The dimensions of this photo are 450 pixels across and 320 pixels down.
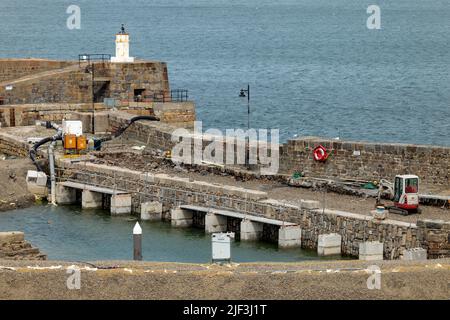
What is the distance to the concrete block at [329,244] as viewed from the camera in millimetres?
35062

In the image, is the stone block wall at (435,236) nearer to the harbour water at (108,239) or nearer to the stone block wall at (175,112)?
the harbour water at (108,239)

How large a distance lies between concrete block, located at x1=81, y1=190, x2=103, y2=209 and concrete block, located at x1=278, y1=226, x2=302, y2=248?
29.0 feet

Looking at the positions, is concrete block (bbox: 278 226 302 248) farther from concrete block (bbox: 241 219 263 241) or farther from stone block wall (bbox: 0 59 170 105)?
stone block wall (bbox: 0 59 170 105)

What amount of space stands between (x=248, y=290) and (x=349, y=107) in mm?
64922

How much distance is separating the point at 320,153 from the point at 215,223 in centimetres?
451

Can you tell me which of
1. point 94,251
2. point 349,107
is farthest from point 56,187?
point 349,107

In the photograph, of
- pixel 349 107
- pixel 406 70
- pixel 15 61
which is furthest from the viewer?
pixel 406 70

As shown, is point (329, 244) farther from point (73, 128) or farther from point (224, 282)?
point (73, 128)

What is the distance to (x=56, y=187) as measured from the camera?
147 feet

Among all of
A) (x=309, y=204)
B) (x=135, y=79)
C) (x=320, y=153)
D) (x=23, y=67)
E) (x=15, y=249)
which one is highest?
(x=23, y=67)

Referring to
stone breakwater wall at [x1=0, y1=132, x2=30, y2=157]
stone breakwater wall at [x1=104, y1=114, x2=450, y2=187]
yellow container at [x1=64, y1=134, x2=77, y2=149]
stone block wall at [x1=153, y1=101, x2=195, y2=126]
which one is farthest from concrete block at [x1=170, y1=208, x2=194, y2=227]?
stone block wall at [x1=153, y1=101, x2=195, y2=126]

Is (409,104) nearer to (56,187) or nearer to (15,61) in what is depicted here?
(15,61)

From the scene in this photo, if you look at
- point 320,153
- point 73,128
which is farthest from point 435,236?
point 73,128

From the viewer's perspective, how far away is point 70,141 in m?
47.4
